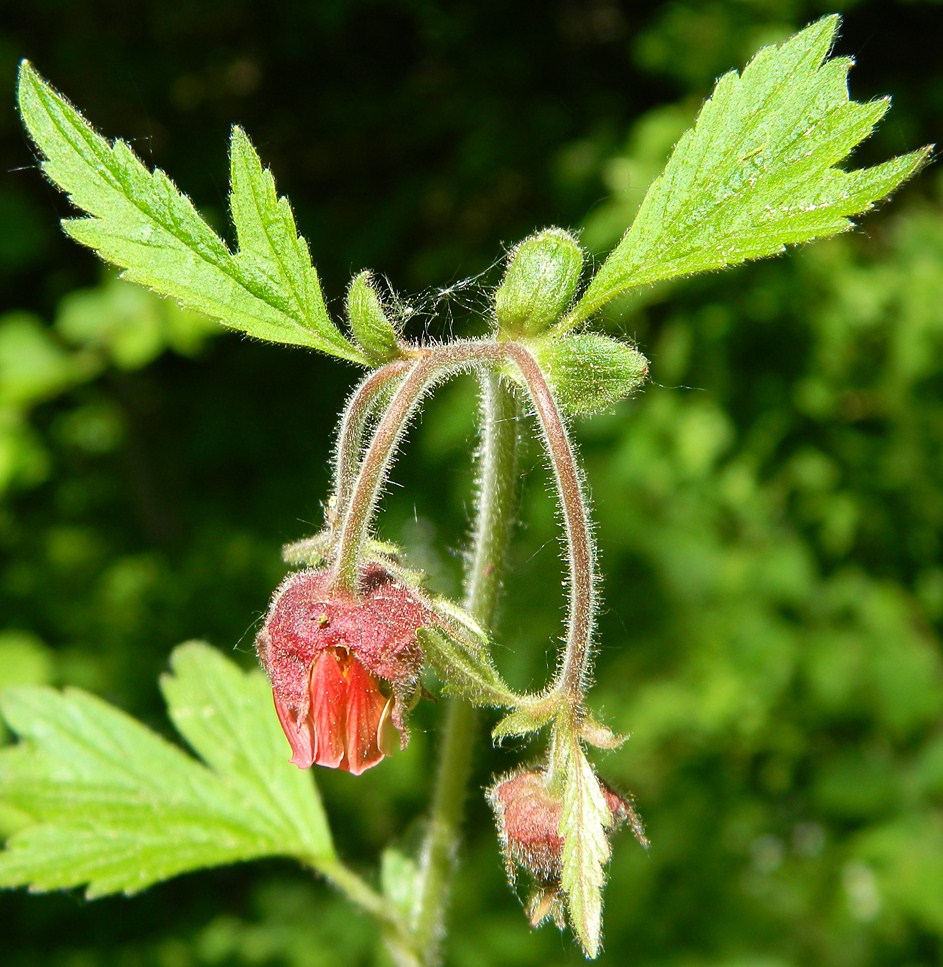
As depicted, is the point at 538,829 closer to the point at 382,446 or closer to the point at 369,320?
the point at 382,446

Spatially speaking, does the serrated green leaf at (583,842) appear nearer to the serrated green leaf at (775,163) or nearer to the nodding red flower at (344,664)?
the nodding red flower at (344,664)

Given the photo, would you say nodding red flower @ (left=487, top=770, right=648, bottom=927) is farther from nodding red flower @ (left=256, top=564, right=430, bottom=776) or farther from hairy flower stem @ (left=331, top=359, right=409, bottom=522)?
hairy flower stem @ (left=331, top=359, right=409, bottom=522)

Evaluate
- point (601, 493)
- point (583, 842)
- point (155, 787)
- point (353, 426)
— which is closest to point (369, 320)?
point (353, 426)

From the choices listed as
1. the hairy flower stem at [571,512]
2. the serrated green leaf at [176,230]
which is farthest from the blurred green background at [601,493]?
the hairy flower stem at [571,512]

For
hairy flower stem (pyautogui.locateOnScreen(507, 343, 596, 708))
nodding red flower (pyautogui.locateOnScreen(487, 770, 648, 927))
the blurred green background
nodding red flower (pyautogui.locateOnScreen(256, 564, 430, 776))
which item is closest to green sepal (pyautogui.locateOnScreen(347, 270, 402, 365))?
hairy flower stem (pyautogui.locateOnScreen(507, 343, 596, 708))

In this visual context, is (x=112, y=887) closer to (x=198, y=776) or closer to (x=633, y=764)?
(x=198, y=776)

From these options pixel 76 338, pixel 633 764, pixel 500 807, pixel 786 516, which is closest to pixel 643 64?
pixel 786 516

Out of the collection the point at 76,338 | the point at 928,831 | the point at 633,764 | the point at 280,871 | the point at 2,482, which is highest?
the point at 76,338
